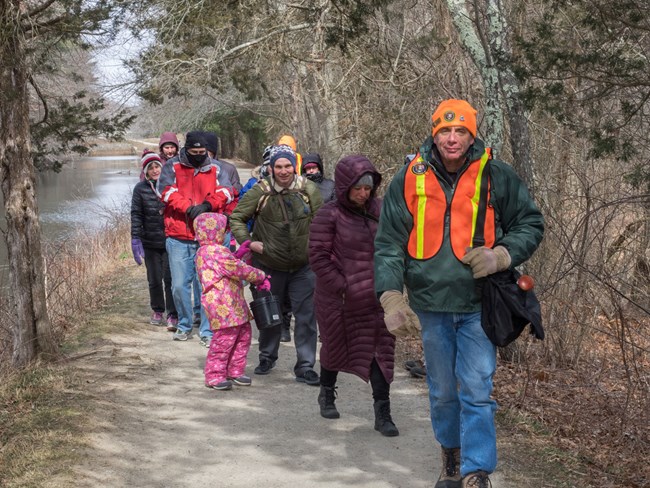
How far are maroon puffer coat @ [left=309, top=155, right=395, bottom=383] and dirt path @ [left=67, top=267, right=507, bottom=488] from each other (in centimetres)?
52

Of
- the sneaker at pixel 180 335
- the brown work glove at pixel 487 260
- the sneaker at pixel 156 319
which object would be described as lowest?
the sneaker at pixel 180 335

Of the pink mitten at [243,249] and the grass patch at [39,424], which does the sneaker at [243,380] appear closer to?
the pink mitten at [243,249]

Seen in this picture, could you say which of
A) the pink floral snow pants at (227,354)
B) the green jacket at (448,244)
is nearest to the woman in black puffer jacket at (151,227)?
the pink floral snow pants at (227,354)

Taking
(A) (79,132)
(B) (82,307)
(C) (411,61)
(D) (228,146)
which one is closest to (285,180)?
(A) (79,132)

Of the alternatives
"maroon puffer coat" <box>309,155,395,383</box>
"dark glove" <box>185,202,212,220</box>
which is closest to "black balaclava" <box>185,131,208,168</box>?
"dark glove" <box>185,202,212,220</box>

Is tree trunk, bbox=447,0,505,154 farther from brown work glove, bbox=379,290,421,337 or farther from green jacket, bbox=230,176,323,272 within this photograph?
brown work glove, bbox=379,290,421,337

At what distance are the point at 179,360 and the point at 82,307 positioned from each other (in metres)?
2.90

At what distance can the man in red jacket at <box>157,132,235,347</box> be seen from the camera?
338 inches

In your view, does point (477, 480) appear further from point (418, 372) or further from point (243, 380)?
point (418, 372)

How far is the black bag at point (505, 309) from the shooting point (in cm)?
425

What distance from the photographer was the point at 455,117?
437 cm

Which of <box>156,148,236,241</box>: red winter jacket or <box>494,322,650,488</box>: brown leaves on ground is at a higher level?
<box>156,148,236,241</box>: red winter jacket

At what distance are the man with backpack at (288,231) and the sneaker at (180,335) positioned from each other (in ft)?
5.74

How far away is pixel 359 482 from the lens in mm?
5004
